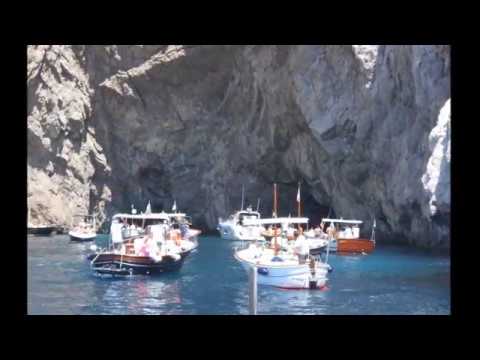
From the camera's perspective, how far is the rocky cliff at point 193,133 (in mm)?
55125

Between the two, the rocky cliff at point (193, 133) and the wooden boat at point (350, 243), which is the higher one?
the rocky cliff at point (193, 133)

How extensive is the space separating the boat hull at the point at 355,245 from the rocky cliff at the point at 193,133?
18.9 ft

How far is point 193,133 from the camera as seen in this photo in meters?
69.6

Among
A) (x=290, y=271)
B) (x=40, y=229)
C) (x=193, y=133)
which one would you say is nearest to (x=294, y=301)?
(x=290, y=271)

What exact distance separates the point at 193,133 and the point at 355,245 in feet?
85.2

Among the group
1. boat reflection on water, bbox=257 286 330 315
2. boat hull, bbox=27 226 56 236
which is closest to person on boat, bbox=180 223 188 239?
boat hull, bbox=27 226 56 236

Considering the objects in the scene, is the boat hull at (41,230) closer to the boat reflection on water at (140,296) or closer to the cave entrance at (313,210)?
the cave entrance at (313,210)

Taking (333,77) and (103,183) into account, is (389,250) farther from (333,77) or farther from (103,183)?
(103,183)

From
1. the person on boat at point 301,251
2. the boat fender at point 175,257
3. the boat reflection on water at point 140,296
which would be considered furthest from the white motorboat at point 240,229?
the boat reflection on water at point 140,296

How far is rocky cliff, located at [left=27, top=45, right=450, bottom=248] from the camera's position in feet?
181
